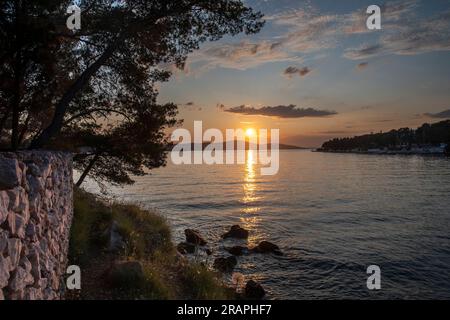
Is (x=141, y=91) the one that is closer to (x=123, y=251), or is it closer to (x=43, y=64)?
(x=43, y=64)

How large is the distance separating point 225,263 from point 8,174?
49.5ft

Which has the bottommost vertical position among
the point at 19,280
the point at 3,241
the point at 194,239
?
the point at 194,239

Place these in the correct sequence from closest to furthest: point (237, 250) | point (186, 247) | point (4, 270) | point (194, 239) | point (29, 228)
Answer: point (4, 270) < point (29, 228) < point (237, 250) < point (186, 247) < point (194, 239)

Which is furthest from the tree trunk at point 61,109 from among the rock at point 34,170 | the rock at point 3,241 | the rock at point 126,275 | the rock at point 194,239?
the rock at point 194,239

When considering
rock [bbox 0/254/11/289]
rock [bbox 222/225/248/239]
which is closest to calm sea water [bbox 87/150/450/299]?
rock [bbox 222/225/248/239]

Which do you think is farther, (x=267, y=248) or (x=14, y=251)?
(x=267, y=248)

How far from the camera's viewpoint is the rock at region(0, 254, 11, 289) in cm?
359

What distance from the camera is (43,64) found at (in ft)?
34.6

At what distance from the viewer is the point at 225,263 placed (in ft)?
58.8

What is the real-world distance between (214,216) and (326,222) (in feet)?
32.1

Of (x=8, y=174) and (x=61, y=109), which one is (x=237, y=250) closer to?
(x=61, y=109)

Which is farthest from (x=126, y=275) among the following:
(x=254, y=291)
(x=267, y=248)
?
(x=267, y=248)

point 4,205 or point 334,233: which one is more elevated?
point 4,205

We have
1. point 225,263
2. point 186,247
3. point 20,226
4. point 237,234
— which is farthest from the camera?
point 237,234
